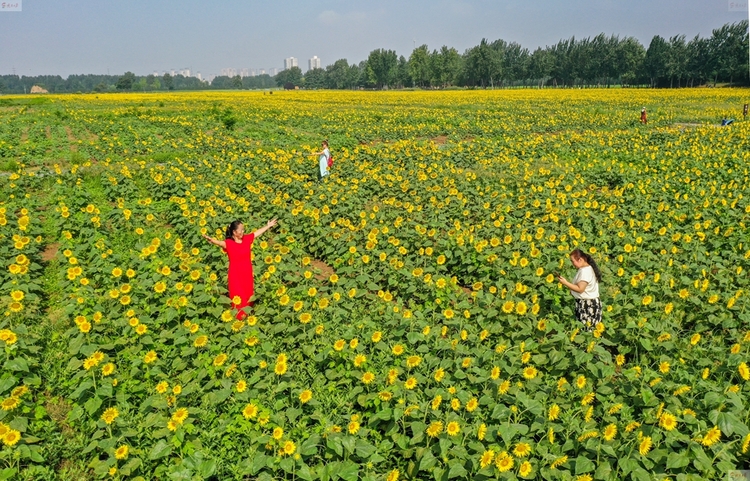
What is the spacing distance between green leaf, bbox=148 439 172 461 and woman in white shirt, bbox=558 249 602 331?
12.4 ft

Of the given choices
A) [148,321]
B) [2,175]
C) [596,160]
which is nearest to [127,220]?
[148,321]

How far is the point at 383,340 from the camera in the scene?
4.41 metres

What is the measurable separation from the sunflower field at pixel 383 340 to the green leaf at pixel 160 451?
0.04m

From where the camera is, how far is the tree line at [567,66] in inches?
2594

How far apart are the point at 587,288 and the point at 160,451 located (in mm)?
4057

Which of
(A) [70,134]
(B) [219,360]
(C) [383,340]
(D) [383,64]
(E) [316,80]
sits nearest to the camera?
(B) [219,360]

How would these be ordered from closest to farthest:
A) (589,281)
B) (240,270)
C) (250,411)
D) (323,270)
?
(250,411) < (589,281) < (240,270) < (323,270)

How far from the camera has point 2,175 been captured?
468 inches

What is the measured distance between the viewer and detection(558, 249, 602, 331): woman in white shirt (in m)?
4.50

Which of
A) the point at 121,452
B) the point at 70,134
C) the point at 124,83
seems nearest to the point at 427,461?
the point at 121,452

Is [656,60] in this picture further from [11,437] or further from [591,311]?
[11,437]

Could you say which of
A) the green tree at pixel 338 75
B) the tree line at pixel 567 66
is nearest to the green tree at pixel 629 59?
the tree line at pixel 567 66

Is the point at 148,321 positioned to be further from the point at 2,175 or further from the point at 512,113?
the point at 512,113

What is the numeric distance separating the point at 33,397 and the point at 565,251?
615 centimetres
